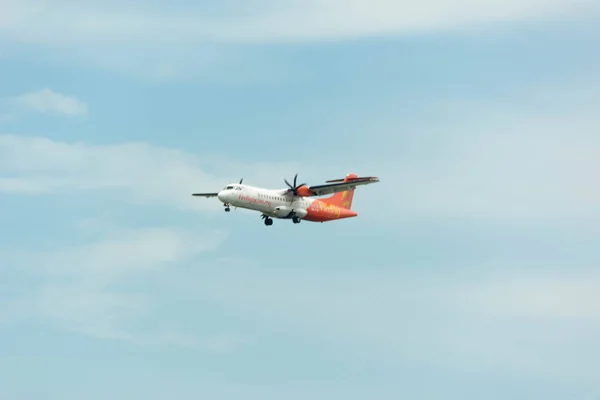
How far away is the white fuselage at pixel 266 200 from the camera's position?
116 metres

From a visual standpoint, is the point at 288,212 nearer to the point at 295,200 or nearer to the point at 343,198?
the point at 295,200

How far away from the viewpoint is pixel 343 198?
13088 centimetres

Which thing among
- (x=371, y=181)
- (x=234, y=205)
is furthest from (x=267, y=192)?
(x=371, y=181)

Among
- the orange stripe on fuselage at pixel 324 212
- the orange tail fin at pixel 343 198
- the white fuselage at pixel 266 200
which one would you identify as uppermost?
the orange tail fin at pixel 343 198

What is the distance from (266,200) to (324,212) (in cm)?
1040

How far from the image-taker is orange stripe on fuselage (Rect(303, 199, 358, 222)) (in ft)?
409

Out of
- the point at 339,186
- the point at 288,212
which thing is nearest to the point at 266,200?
the point at 288,212

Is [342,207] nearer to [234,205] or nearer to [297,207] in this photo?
[297,207]

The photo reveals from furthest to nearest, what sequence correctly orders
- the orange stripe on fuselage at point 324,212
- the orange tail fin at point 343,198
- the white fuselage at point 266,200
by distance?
the orange tail fin at point 343,198 → the orange stripe on fuselage at point 324,212 → the white fuselage at point 266,200

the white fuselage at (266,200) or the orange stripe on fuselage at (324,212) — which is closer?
the white fuselage at (266,200)

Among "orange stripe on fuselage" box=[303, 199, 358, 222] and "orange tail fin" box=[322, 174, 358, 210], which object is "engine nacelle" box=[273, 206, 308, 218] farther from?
"orange tail fin" box=[322, 174, 358, 210]

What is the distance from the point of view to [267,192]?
119375 millimetres

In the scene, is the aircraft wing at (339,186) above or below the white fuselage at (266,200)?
above

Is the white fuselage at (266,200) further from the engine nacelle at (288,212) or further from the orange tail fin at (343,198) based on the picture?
the orange tail fin at (343,198)
